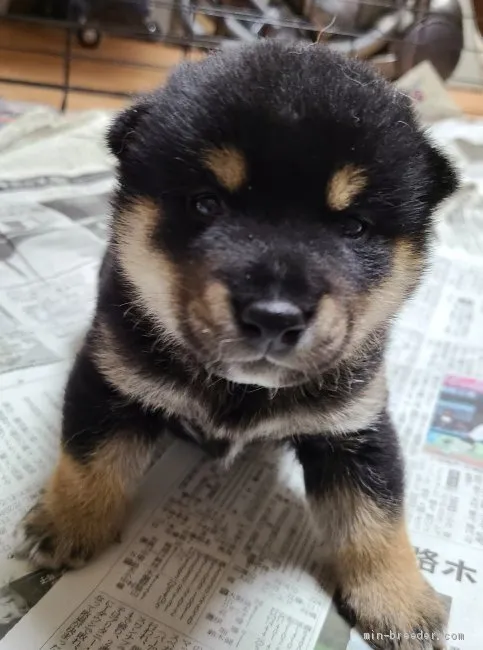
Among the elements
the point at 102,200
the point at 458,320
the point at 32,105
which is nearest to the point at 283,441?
the point at 458,320

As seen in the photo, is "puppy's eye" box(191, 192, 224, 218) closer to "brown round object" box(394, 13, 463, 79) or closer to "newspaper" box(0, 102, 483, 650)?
"newspaper" box(0, 102, 483, 650)

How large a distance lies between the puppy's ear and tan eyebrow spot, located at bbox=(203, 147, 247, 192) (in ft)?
0.62

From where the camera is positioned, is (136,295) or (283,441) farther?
(283,441)

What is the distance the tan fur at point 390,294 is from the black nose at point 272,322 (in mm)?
165

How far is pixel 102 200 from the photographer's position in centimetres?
214

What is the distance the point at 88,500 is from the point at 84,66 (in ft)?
8.83

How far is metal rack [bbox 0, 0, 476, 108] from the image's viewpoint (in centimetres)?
324

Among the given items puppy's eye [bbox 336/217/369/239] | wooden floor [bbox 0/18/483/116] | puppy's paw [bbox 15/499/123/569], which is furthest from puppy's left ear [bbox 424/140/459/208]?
wooden floor [bbox 0/18/483/116]

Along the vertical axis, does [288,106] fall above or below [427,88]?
above

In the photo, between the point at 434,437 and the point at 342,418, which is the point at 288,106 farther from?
the point at 434,437

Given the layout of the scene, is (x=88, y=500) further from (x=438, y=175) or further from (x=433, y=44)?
(x=433, y=44)

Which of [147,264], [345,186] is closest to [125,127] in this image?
[147,264]

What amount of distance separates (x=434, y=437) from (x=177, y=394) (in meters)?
0.64

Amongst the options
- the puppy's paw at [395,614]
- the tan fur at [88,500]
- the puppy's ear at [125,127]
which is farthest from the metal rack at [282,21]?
the puppy's paw at [395,614]
